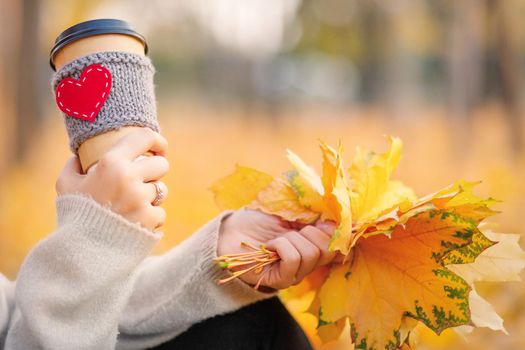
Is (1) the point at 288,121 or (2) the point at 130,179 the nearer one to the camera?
(2) the point at 130,179

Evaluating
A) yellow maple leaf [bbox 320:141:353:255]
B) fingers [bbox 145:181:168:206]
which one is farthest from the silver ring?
yellow maple leaf [bbox 320:141:353:255]

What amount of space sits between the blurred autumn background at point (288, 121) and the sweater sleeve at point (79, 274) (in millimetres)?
295

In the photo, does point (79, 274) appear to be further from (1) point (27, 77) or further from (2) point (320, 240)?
(1) point (27, 77)

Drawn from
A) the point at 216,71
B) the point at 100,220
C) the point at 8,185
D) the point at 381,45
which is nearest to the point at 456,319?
the point at 100,220

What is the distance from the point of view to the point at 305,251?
0.88 metres

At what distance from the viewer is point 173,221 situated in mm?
3453

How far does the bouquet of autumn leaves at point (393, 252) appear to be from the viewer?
2.67 ft

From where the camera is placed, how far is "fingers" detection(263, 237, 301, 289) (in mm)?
870

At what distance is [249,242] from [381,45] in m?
11.3

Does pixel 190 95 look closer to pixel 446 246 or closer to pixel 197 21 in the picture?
pixel 197 21

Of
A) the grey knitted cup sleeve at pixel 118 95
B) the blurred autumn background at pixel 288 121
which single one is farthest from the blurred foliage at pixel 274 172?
the grey knitted cup sleeve at pixel 118 95

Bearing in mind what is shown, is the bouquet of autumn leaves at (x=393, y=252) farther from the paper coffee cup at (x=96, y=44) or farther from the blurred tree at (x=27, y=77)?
the blurred tree at (x=27, y=77)

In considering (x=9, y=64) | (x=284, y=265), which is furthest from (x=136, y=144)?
(x=9, y=64)

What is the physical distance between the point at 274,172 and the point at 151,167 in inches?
162
